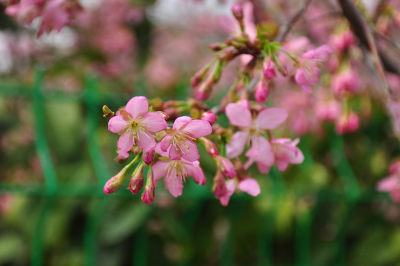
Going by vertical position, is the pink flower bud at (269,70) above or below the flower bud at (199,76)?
above

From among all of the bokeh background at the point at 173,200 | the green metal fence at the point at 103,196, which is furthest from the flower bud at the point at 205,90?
the green metal fence at the point at 103,196

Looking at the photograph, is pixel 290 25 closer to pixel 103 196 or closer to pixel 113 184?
pixel 113 184

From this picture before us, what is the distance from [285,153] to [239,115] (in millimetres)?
123

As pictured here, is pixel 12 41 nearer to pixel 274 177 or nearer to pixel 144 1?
pixel 144 1

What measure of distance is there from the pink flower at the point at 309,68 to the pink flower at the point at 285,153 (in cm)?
10

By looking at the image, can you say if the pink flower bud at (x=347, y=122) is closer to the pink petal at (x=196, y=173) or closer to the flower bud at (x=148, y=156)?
the pink petal at (x=196, y=173)

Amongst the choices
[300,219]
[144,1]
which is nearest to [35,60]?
[144,1]

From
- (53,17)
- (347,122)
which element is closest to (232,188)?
(53,17)

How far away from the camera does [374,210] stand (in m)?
2.03

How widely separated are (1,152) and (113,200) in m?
0.74

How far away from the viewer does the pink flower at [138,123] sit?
60 centimetres

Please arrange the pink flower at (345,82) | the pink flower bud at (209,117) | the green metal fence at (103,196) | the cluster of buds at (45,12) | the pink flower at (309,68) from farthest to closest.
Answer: the green metal fence at (103,196) < the pink flower at (345,82) < the cluster of buds at (45,12) < the pink flower at (309,68) < the pink flower bud at (209,117)

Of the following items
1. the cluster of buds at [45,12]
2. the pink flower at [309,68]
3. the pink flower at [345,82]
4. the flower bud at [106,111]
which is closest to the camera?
the flower bud at [106,111]

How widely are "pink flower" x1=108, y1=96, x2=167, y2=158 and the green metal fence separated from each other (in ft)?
3.13
